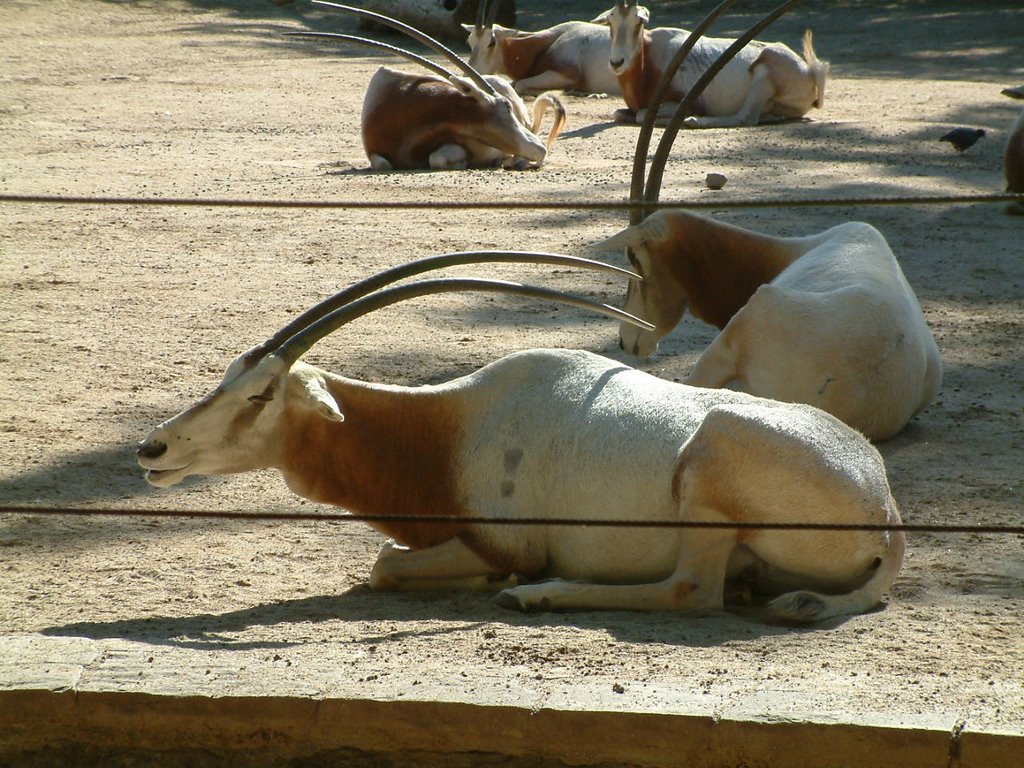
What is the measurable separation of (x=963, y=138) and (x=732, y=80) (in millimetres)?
2934

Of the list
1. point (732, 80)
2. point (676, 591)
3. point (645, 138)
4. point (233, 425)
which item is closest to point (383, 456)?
point (233, 425)

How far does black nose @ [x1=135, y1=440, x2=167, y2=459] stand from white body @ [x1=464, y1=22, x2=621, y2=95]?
11906 mm

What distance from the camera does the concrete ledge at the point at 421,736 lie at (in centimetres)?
265

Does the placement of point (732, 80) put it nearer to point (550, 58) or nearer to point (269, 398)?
point (550, 58)

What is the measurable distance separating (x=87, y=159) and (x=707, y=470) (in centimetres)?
789

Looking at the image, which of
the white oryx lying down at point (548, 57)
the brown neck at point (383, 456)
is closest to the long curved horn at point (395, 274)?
the brown neck at point (383, 456)

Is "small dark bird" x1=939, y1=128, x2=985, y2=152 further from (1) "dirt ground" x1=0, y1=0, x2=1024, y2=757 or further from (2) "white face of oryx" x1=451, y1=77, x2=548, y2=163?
(2) "white face of oryx" x1=451, y1=77, x2=548, y2=163

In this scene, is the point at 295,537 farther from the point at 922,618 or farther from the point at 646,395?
the point at 922,618

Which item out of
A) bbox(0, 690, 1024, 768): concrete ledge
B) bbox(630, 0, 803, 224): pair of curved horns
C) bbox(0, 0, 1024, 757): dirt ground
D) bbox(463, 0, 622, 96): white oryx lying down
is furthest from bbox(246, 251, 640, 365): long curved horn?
bbox(463, 0, 622, 96): white oryx lying down

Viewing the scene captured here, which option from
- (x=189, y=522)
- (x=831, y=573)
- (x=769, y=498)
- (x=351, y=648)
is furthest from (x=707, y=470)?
(x=189, y=522)

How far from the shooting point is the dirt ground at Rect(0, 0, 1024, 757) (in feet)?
10.7

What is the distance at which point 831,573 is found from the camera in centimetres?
371

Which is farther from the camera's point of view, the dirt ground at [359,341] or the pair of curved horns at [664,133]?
the pair of curved horns at [664,133]

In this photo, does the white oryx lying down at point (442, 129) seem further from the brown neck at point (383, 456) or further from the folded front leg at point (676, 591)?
the folded front leg at point (676, 591)
